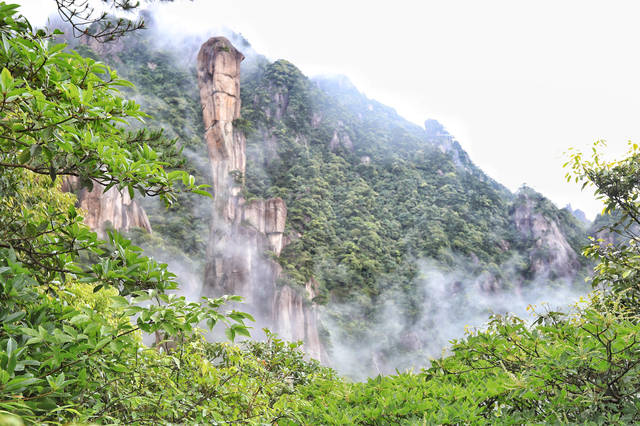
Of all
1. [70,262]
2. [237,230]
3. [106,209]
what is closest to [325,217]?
[237,230]

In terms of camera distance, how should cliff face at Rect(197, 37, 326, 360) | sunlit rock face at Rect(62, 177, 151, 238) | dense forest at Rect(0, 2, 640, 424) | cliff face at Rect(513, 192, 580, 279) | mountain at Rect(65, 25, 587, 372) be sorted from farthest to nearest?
cliff face at Rect(513, 192, 580, 279), mountain at Rect(65, 25, 587, 372), cliff face at Rect(197, 37, 326, 360), sunlit rock face at Rect(62, 177, 151, 238), dense forest at Rect(0, 2, 640, 424)

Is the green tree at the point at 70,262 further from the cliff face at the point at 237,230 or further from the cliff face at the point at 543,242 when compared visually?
the cliff face at the point at 543,242

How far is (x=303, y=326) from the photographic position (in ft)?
68.8

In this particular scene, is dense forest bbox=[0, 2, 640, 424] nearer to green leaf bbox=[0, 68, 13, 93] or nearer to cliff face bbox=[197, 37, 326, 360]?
green leaf bbox=[0, 68, 13, 93]

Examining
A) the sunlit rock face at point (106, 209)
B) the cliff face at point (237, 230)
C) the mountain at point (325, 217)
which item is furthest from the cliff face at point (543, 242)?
the sunlit rock face at point (106, 209)

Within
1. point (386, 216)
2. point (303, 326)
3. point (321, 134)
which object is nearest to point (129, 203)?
point (303, 326)

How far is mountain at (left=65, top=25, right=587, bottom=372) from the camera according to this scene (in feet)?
77.3

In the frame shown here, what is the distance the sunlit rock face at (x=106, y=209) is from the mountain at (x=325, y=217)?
0.41m

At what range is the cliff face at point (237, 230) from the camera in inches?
826

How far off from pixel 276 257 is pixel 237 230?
3.07 metres

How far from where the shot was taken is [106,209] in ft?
56.1

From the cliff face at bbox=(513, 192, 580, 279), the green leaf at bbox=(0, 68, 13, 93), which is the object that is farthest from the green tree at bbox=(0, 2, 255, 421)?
the cliff face at bbox=(513, 192, 580, 279)

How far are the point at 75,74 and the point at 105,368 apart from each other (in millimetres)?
1182

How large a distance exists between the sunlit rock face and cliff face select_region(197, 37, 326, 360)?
5230 millimetres
